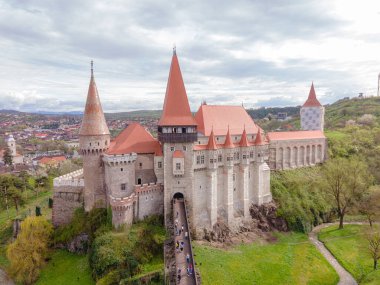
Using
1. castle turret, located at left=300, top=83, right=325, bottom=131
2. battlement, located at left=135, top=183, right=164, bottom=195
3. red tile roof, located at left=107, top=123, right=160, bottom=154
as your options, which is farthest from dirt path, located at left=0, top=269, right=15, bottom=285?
castle turret, located at left=300, top=83, right=325, bottom=131

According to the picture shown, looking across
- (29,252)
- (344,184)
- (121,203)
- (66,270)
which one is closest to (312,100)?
Answer: (344,184)

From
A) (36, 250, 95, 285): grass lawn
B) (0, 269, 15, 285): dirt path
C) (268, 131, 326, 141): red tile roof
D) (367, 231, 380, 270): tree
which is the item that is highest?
(268, 131, 326, 141): red tile roof

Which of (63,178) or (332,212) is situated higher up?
(63,178)

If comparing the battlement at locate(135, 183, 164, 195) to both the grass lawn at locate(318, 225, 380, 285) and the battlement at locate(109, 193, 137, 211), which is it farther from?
the grass lawn at locate(318, 225, 380, 285)

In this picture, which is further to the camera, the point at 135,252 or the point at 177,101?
the point at 177,101

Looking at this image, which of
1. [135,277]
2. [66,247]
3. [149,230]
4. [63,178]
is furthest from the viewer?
[63,178]

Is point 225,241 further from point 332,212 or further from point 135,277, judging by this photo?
point 332,212

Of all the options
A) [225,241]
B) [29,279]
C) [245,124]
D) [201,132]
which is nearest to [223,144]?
[201,132]

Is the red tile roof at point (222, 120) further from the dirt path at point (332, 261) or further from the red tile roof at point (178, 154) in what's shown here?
the dirt path at point (332, 261)
